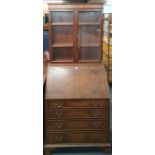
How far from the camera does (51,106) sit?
8.75ft

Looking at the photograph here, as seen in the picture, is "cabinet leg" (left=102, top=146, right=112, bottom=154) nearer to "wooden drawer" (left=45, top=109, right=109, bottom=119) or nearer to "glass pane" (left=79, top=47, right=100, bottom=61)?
"wooden drawer" (left=45, top=109, right=109, bottom=119)

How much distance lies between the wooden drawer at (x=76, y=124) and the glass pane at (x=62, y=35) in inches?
37.5

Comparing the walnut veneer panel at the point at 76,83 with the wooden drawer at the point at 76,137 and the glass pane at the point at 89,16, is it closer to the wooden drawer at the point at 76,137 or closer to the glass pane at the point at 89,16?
the wooden drawer at the point at 76,137

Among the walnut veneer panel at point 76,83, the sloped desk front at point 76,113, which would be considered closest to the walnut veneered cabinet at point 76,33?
the walnut veneer panel at point 76,83

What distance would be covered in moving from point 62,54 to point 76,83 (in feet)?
1.87

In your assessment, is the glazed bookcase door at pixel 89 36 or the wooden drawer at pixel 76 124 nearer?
the wooden drawer at pixel 76 124

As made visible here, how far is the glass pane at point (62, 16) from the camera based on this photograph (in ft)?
10.0

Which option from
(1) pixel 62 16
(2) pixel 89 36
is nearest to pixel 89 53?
(2) pixel 89 36

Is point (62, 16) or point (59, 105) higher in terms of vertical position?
point (62, 16)

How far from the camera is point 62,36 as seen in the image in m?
3.16

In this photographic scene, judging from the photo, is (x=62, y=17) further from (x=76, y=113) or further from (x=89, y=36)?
(x=76, y=113)
